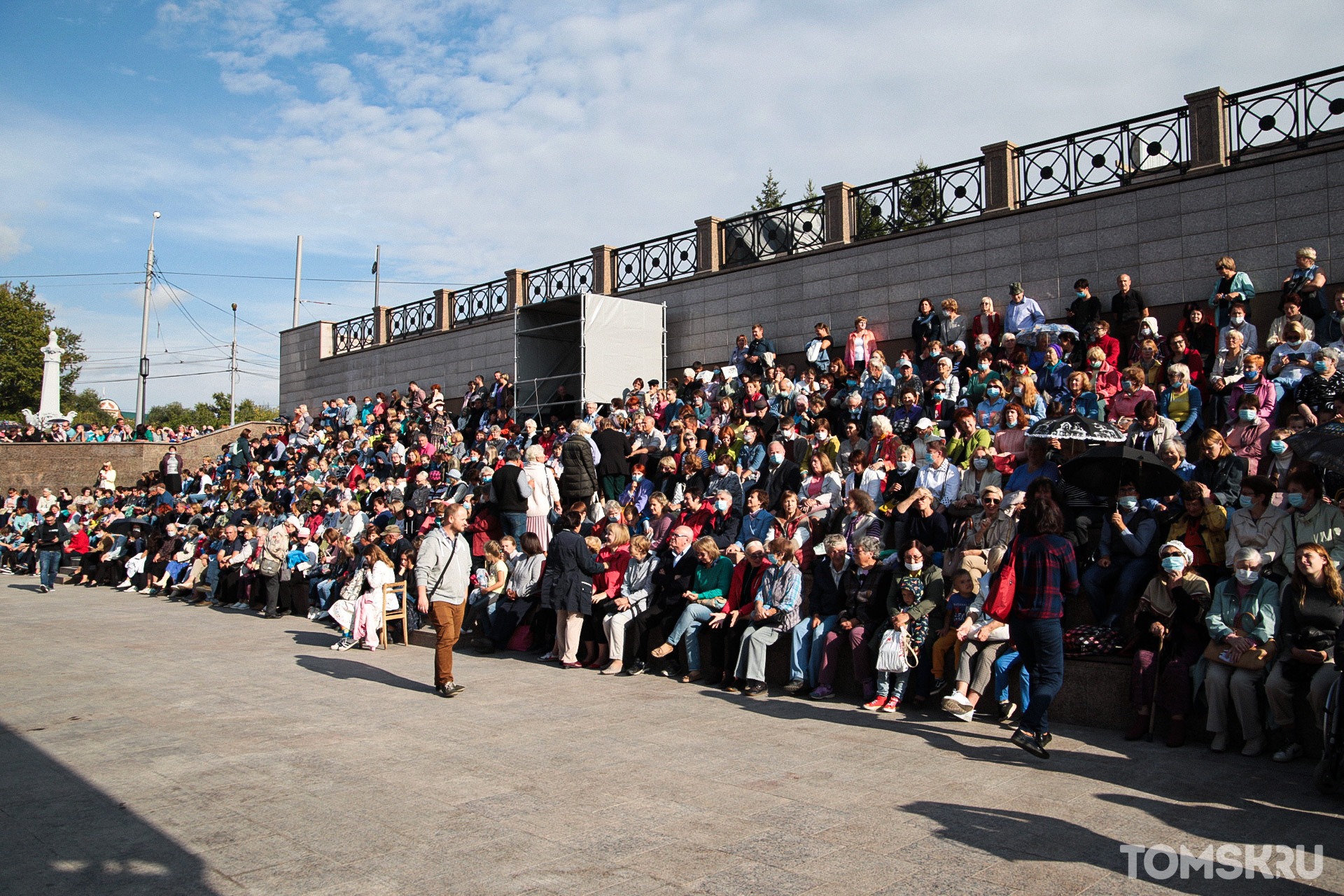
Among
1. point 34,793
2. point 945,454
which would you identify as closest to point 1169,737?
point 945,454

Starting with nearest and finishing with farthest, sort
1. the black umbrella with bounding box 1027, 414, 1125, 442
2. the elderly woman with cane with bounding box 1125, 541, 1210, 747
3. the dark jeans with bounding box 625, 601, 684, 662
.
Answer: the elderly woman with cane with bounding box 1125, 541, 1210, 747, the black umbrella with bounding box 1027, 414, 1125, 442, the dark jeans with bounding box 625, 601, 684, 662

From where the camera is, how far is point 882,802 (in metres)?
5.76

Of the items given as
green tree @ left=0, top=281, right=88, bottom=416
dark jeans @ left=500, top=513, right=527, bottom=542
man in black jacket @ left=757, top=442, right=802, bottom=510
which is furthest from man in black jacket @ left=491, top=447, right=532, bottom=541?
green tree @ left=0, top=281, right=88, bottom=416

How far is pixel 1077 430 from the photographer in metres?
9.35

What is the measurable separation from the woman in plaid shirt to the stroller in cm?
154

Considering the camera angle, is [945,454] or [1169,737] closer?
[1169,737]

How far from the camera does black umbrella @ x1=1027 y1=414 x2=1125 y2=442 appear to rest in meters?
9.26

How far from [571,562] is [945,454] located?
14.6ft

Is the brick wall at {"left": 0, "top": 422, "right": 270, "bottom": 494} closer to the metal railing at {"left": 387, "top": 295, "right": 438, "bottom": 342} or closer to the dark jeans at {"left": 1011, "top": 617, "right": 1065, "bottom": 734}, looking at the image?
the metal railing at {"left": 387, "top": 295, "right": 438, "bottom": 342}

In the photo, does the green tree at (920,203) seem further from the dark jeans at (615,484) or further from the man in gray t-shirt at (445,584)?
the man in gray t-shirt at (445,584)

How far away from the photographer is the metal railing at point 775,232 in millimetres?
18781

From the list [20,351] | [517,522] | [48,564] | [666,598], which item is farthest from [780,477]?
[20,351]

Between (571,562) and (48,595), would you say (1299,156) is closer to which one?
(571,562)

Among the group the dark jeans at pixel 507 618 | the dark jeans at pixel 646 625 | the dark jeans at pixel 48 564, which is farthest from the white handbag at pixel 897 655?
the dark jeans at pixel 48 564
